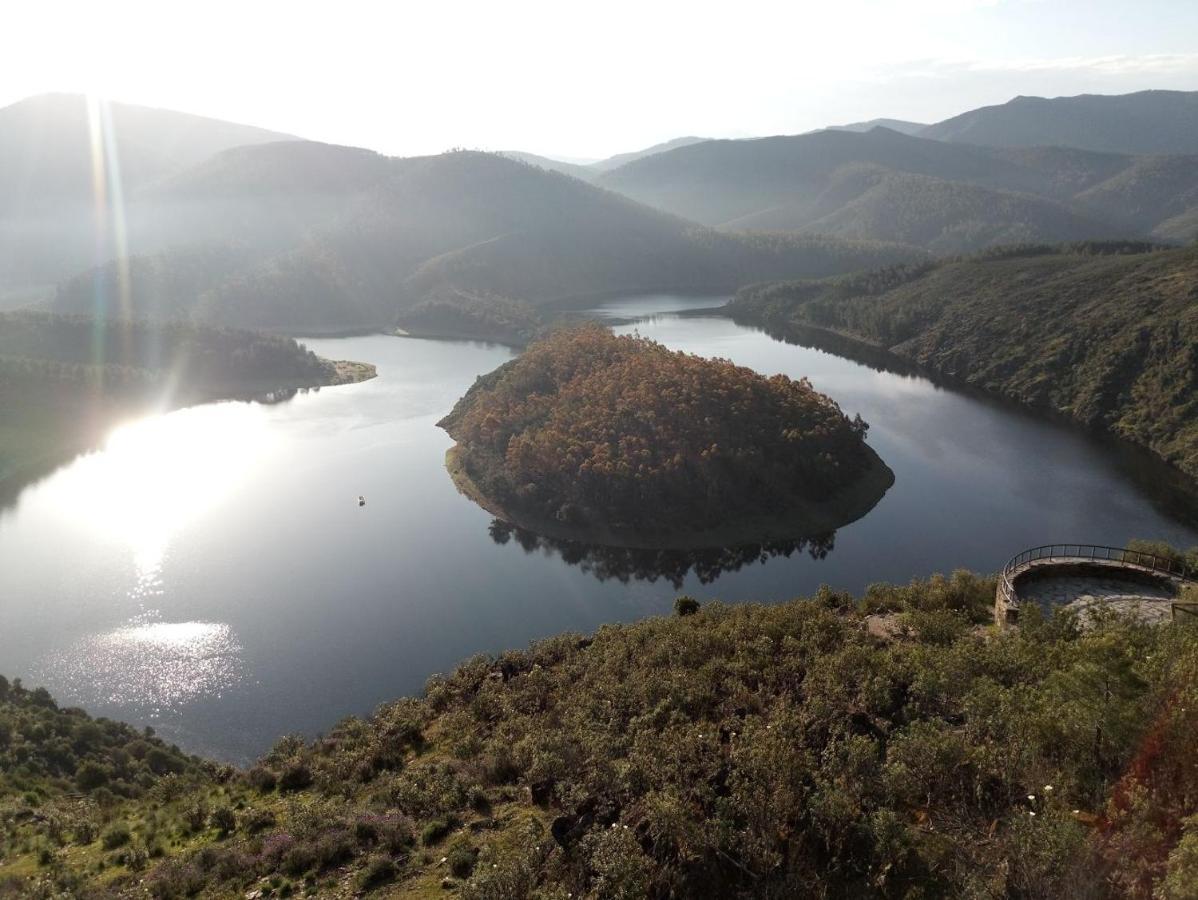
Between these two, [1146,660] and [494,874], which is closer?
[494,874]

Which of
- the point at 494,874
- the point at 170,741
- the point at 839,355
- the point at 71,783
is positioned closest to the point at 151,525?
the point at 170,741

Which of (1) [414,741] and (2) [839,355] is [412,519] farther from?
(2) [839,355]

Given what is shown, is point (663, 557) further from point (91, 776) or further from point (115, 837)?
point (115, 837)

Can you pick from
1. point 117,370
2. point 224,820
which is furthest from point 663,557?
point 117,370

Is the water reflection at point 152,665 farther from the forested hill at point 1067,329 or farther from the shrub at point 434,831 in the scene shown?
the forested hill at point 1067,329

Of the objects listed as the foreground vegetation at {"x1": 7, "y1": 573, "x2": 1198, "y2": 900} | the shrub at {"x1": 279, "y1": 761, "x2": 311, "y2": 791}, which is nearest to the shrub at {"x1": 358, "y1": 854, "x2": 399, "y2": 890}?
the foreground vegetation at {"x1": 7, "y1": 573, "x2": 1198, "y2": 900}

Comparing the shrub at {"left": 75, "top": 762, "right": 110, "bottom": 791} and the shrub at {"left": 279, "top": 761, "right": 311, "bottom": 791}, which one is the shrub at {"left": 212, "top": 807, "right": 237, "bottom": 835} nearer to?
the shrub at {"left": 279, "top": 761, "right": 311, "bottom": 791}
